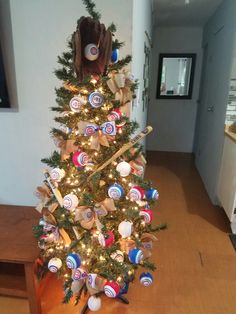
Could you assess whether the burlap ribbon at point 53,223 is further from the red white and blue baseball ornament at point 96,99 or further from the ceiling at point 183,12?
the ceiling at point 183,12

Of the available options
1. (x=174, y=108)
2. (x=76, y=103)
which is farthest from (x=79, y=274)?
(x=174, y=108)

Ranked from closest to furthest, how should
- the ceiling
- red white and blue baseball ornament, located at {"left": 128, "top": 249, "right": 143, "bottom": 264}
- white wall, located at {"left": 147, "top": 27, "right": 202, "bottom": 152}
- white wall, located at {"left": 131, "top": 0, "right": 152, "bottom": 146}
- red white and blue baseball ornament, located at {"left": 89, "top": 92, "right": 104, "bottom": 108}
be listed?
1. red white and blue baseball ornament, located at {"left": 89, "top": 92, "right": 104, "bottom": 108}
2. red white and blue baseball ornament, located at {"left": 128, "top": 249, "right": 143, "bottom": 264}
3. white wall, located at {"left": 131, "top": 0, "right": 152, "bottom": 146}
4. the ceiling
5. white wall, located at {"left": 147, "top": 27, "right": 202, "bottom": 152}

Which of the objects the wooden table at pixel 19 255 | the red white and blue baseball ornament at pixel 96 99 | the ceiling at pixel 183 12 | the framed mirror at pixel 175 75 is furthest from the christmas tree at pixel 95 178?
the framed mirror at pixel 175 75

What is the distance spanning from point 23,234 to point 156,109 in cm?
377

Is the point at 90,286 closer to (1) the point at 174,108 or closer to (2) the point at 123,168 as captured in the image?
(2) the point at 123,168

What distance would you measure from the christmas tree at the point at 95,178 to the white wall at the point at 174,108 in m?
3.58

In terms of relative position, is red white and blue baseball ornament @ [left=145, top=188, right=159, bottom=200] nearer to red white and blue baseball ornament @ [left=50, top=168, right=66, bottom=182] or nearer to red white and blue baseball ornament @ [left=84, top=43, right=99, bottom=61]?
red white and blue baseball ornament @ [left=50, top=168, right=66, bottom=182]

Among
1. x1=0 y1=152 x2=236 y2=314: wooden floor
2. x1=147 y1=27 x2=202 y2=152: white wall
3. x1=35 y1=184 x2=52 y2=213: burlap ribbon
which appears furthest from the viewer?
x1=147 y1=27 x2=202 y2=152: white wall

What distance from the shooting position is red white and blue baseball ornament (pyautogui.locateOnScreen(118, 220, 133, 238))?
3.84ft

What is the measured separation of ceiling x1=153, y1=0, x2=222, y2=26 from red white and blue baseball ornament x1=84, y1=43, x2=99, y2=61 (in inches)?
94.9

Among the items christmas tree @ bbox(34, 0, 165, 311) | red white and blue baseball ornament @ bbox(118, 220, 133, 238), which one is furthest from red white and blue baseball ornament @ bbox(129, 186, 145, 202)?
red white and blue baseball ornament @ bbox(118, 220, 133, 238)

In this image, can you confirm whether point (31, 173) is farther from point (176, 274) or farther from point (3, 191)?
point (176, 274)

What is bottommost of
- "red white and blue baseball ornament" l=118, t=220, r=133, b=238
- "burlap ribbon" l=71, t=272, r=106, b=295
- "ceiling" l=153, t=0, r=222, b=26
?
"burlap ribbon" l=71, t=272, r=106, b=295

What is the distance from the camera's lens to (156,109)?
4.74 metres
